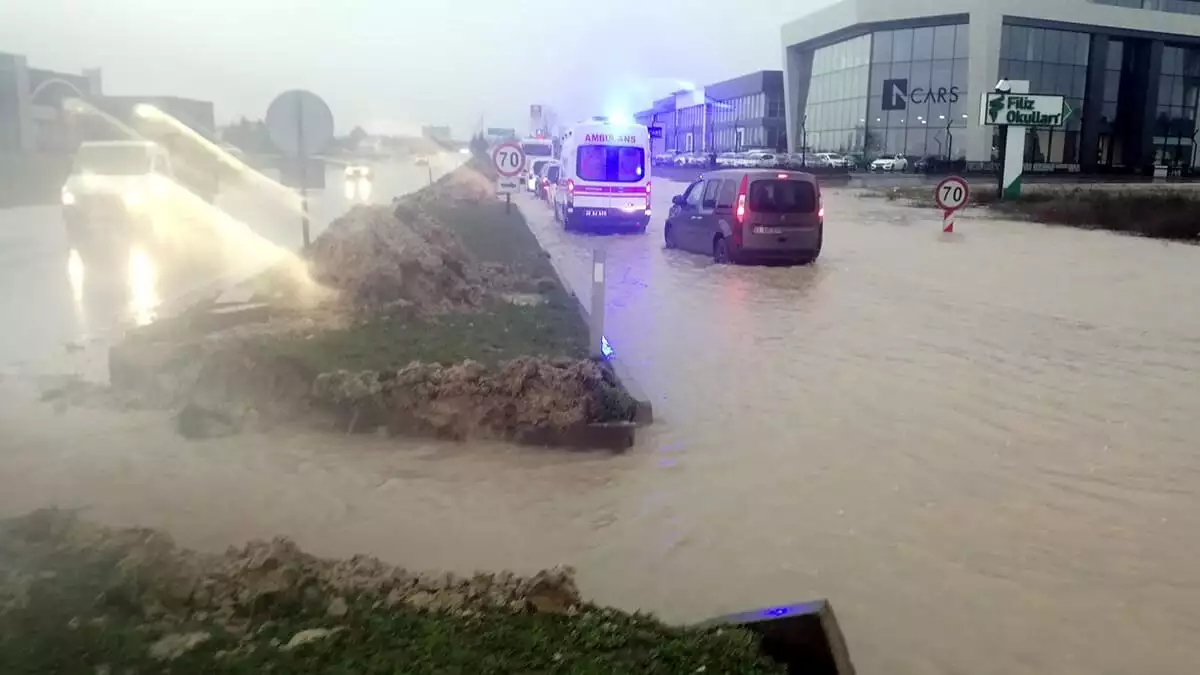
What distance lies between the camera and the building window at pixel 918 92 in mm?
64938

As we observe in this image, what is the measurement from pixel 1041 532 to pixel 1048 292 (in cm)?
1095

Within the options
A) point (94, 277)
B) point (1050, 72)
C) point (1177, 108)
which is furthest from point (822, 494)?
point (1177, 108)

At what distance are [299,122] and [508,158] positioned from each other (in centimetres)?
1173

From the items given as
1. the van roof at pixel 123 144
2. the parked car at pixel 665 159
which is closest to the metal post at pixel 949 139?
the parked car at pixel 665 159

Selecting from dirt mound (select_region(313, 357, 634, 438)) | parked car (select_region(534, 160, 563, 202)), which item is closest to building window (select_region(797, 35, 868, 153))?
parked car (select_region(534, 160, 563, 202))

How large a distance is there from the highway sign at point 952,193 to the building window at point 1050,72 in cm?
4428

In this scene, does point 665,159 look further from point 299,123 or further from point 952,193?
point 299,123

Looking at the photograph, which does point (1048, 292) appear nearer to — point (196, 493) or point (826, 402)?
point (826, 402)

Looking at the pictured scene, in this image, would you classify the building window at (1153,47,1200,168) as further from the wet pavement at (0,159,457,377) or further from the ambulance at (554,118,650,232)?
the wet pavement at (0,159,457,377)

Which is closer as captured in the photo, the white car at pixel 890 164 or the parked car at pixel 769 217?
the parked car at pixel 769 217

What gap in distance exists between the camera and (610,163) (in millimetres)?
23906

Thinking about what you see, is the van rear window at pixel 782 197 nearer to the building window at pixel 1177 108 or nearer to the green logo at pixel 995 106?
the green logo at pixel 995 106

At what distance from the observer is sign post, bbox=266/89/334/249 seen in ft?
37.8

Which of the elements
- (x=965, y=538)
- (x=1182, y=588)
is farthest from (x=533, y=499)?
(x=1182, y=588)
